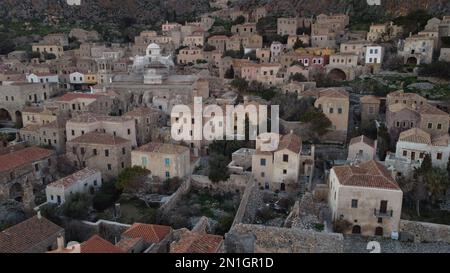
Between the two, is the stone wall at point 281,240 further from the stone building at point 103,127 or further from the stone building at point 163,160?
the stone building at point 103,127

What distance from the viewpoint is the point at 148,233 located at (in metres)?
16.6

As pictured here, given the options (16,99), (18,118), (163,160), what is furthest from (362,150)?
(16,99)

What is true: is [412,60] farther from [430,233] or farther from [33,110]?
[33,110]

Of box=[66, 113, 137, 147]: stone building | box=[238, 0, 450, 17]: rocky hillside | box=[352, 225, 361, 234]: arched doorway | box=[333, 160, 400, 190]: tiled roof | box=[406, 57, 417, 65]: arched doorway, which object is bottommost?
box=[352, 225, 361, 234]: arched doorway

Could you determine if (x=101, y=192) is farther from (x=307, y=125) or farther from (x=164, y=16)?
(x=164, y=16)

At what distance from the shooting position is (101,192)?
926 inches

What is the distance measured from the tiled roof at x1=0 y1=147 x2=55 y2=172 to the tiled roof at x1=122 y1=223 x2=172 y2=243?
10531mm

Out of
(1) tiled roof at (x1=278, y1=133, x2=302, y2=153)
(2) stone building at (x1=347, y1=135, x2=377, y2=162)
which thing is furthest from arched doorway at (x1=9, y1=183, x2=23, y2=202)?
(2) stone building at (x1=347, y1=135, x2=377, y2=162)

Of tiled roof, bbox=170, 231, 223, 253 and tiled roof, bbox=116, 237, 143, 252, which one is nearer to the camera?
tiled roof, bbox=170, 231, 223, 253

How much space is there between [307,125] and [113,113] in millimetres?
16017

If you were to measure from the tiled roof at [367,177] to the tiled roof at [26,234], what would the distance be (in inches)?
484

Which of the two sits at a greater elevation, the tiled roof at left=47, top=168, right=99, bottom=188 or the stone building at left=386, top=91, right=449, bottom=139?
the stone building at left=386, top=91, right=449, bottom=139

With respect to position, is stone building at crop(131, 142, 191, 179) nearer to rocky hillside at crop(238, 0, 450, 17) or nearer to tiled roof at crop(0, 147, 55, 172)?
tiled roof at crop(0, 147, 55, 172)

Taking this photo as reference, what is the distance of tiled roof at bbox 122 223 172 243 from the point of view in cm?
1632
